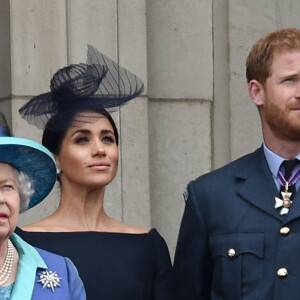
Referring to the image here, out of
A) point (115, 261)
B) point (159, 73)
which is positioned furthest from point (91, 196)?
point (159, 73)

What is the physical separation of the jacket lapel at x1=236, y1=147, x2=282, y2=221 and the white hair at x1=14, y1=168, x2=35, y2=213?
103 cm

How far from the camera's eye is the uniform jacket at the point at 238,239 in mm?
4984

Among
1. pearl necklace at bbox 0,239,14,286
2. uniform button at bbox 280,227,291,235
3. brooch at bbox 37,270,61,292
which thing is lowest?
brooch at bbox 37,270,61,292

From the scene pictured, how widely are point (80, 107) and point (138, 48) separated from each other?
1.60m

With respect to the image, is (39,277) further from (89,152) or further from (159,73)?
(159,73)

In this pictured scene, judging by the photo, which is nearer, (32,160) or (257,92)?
(32,160)

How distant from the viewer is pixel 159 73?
7.14 meters

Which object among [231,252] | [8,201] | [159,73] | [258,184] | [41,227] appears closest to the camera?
[8,201]

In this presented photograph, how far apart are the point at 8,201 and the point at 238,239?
3.76 ft

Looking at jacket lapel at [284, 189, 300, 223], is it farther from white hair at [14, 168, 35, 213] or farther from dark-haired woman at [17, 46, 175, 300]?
white hair at [14, 168, 35, 213]

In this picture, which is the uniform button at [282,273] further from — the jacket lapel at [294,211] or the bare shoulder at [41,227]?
the bare shoulder at [41,227]

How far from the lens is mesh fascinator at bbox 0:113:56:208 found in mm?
4316

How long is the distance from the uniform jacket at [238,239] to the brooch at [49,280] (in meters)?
0.88

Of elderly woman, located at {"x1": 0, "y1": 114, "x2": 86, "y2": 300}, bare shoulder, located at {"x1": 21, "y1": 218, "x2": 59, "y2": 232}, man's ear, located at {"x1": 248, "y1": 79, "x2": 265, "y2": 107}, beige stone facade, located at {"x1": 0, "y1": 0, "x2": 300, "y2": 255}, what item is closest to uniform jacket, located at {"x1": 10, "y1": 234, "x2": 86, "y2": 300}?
elderly woman, located at {"x1": 0, "y1": 114, "x2": 86, "y2": 300}
